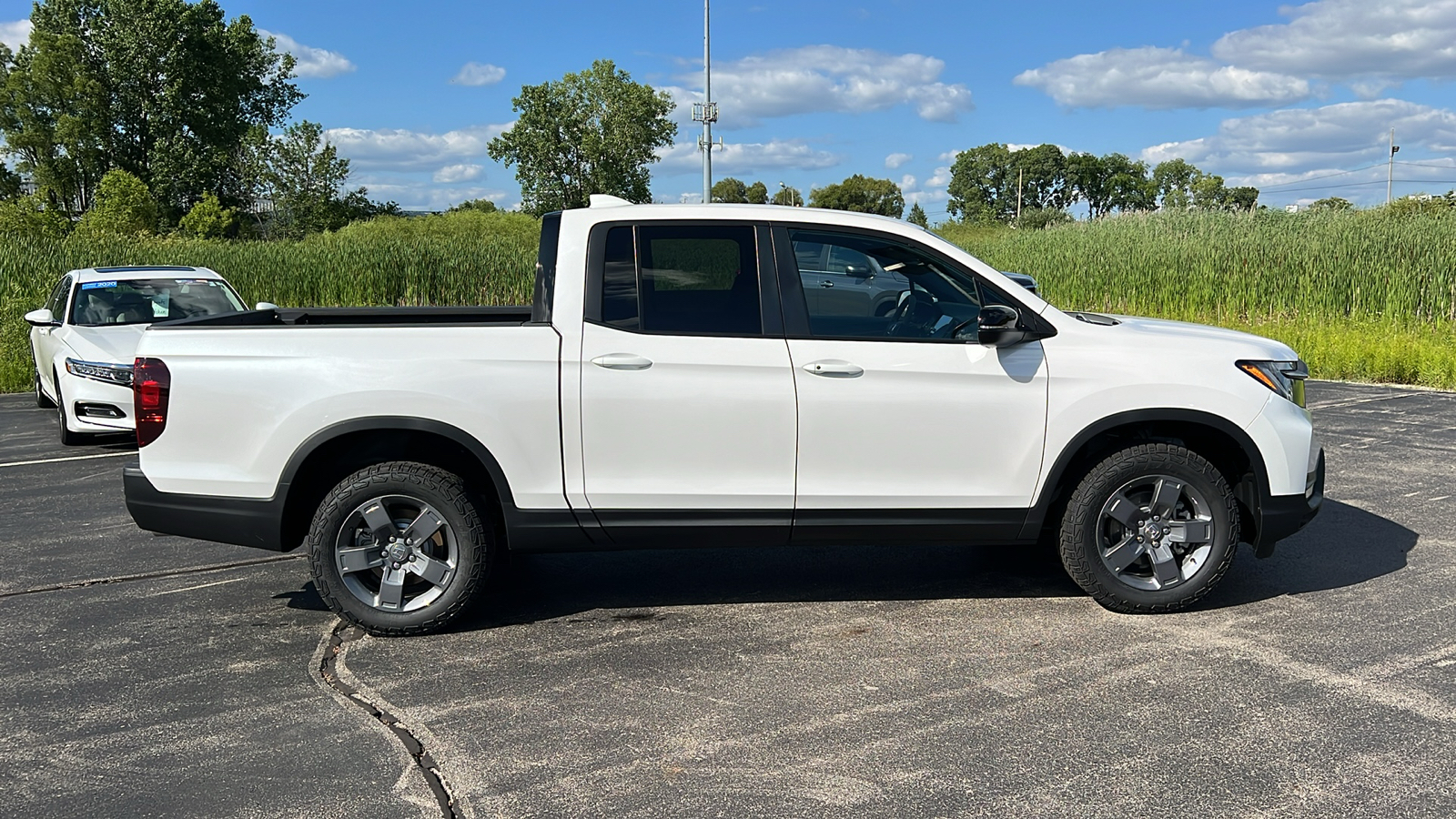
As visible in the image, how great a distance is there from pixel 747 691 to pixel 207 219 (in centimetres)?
6052

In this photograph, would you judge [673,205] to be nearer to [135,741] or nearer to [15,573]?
[135,741]

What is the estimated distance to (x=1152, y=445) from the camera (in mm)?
5148

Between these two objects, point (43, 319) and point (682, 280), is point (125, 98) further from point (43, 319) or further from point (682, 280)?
point (682, 280)

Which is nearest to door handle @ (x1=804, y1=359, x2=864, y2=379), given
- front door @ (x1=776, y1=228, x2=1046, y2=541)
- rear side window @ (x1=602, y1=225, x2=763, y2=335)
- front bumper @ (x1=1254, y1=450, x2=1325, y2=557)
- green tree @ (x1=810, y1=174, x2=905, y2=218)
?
front door @ (x1=776, y1=228, x2=1046, y2=541)

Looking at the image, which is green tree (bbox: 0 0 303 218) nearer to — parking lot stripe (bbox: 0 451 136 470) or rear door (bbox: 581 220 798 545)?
parking lot stripe (bbox: 0 451 136 470)

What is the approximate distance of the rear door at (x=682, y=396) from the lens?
4.90 meters

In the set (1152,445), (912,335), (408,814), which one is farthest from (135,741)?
(1152,445)

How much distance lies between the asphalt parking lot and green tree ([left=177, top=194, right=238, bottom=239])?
187 feet

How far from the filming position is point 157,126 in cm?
6588

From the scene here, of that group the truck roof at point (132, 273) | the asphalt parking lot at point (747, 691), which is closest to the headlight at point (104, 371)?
the truck roof at point (132, 273)

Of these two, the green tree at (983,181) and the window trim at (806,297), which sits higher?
the green tree at (983,181)

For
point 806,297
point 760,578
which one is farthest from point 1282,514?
point 760,578

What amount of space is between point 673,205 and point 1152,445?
242cm

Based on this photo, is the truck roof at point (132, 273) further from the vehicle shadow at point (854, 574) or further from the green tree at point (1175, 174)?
the green tree at point (1175, 174)
